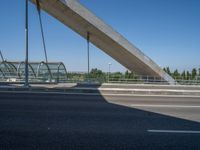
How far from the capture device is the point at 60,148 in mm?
4938

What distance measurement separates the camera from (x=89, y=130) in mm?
6270

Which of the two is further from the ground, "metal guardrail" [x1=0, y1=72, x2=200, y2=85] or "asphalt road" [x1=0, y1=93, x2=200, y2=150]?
"metal guardrail" [x1=0, y1=72, x2=200, y2=85]

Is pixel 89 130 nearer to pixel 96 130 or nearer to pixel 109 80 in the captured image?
pixel 96 130

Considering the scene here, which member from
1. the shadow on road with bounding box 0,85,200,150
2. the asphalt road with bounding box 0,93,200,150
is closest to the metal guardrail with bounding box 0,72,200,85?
the asphalt road with bounding box 0,93,200,150

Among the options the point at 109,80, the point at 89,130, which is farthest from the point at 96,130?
the point at 109,80

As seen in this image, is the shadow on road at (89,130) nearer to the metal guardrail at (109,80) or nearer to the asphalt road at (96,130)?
the asphalt road at (96,130)

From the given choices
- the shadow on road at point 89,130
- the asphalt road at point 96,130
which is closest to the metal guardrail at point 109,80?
the asphalt road at point 96,130

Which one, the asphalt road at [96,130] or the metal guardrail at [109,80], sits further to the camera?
the metal guardrail at [109,80]

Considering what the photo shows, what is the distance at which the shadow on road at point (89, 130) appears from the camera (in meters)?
5.19

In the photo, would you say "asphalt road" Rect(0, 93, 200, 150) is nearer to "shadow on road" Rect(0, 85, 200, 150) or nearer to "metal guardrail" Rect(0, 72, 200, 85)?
"shadow on road" Rect(0, 85, 200, 150)

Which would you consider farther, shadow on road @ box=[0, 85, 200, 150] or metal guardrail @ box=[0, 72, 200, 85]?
metal guardrail @ box=[0, 72, 200, 85]

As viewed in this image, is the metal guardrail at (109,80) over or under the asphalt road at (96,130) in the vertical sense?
over

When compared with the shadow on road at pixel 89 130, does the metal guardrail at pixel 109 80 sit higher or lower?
higher

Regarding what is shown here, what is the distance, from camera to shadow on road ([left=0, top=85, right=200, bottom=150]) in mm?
5188
